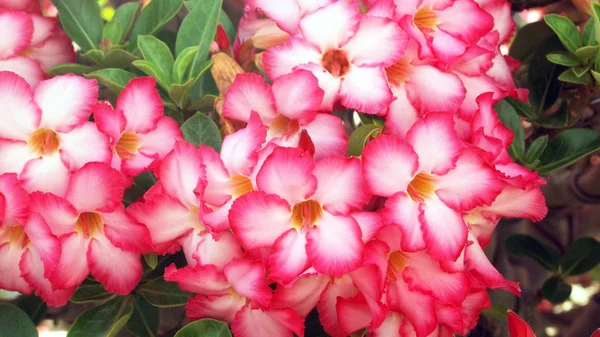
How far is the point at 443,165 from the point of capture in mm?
561

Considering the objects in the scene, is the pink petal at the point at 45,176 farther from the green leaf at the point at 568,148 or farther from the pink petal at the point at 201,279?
the green leaf at the point at 568,148

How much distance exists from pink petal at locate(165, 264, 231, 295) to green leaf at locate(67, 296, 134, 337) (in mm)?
126

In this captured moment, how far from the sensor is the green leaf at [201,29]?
0.72 m

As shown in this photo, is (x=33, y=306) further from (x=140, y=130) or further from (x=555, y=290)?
(x=555, y=290)

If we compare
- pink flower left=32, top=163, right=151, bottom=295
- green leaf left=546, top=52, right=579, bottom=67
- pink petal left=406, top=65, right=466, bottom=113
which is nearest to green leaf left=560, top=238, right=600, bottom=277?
green leaf left=546, top=52, right=579, bottom=67

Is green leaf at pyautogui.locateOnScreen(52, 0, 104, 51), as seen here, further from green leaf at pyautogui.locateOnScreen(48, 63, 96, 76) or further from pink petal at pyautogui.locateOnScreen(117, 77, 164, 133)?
pink petal at pyautogui.locateOnScreen(117, 77, 164, 133)

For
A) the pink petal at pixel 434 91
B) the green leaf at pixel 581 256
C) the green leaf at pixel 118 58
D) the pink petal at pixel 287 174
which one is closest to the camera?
the pink petal at pixel 287 174

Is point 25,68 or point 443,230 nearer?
point 443,230

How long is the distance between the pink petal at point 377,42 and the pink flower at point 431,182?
75mm

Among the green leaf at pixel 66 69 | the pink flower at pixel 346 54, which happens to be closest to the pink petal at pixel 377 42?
the pink flower at pixel 346 54

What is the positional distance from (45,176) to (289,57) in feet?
0.81

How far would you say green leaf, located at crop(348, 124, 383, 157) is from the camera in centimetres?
59

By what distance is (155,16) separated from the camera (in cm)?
78

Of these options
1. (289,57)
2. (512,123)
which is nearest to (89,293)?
(289,57)
